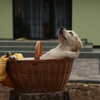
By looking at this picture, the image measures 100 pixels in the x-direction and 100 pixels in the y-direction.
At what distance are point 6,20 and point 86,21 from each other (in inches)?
157

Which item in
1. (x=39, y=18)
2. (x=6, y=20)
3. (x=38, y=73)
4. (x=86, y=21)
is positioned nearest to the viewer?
(x=38, y=73)

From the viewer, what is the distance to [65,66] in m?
3.62

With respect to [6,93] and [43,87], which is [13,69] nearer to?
[43,87]

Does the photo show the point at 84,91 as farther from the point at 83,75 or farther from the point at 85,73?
the point at 85,73

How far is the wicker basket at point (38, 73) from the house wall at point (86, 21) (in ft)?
27.6

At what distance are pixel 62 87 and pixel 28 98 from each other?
55cm

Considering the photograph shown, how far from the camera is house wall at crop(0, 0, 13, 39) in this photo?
12.4 metres

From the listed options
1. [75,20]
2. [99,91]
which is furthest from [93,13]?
[99,91]

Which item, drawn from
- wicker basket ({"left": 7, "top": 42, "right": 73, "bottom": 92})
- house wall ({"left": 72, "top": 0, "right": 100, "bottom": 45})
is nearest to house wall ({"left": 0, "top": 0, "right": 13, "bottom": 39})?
house wall ({"left": 72, "top": 0, "right": 100, "bottom": 45})

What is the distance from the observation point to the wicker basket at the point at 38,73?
3494 millimetres

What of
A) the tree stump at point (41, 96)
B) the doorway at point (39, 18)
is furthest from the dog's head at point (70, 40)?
the doorway at point (39, 18)

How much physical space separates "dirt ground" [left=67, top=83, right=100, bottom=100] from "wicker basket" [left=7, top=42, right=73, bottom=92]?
75 centimetres

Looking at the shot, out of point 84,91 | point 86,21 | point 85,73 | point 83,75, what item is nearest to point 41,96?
point 84,91

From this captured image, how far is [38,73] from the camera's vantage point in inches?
139
